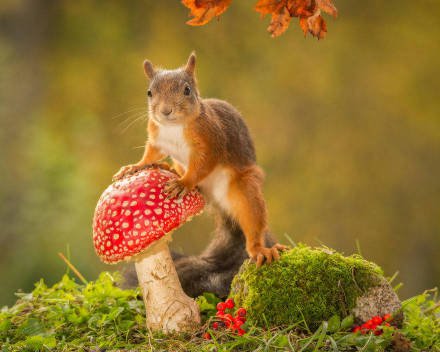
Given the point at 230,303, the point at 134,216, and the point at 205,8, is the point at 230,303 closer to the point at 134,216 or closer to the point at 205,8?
the point at 134,216

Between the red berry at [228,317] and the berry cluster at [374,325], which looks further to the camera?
the red berry at [228,317]

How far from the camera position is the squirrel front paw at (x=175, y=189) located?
2.69 m

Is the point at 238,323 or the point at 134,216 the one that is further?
the point at 238,323

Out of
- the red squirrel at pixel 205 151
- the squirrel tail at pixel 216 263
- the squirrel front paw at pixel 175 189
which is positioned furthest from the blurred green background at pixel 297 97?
the squirrel front paw at pixel 175 189

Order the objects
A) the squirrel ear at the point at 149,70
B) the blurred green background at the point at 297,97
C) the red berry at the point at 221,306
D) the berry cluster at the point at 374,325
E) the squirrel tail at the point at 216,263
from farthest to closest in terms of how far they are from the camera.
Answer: the blurred green background at the point at 297,97, the squirrel tail at the point at 216,263, the squirrel ear at the point at 149,70, the red berry at the point at 221,306, the berry cluster at the point at 374,325

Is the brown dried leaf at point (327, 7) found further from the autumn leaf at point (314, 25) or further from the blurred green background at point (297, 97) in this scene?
the blurred green background at point (297, 97)

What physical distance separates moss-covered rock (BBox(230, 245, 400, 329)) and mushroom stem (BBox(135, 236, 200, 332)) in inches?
12.0

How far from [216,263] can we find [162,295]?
607mm

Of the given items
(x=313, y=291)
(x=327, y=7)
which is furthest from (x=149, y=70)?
(x=313, y=291)

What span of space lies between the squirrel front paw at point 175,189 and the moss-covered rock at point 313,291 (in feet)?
1.89

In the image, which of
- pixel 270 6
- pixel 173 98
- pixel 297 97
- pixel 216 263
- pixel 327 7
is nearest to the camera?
pixel 327 7

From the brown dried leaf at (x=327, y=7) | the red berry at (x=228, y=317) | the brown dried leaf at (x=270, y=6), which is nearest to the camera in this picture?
the brown dried leaf at (x=327, y=7)

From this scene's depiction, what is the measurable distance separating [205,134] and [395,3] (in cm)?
605

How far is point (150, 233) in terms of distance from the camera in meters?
2.55
